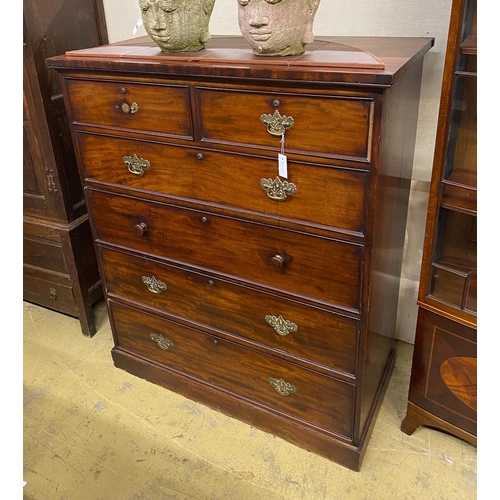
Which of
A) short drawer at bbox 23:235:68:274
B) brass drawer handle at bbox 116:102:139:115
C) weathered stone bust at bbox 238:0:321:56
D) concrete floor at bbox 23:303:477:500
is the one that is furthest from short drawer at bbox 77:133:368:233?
concrete floor at bbox 23:303:477:500

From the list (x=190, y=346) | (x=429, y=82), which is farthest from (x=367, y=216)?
(x=190, y=346)

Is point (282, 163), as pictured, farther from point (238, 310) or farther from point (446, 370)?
point (446, 370)

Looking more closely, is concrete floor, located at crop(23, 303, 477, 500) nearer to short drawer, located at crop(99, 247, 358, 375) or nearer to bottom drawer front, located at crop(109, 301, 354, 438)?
bottom drawer front, located at crop(109, 301, 354, 438)

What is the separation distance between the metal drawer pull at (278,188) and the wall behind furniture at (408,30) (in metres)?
0.74

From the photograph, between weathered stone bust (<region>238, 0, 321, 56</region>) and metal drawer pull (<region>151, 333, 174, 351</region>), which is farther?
metal drawer pull (<region>151, 333, 174, 351</region>)

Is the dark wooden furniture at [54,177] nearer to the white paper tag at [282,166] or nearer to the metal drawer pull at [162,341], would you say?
the metal drawer pull at [162,341]

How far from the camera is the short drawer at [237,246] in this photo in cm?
145

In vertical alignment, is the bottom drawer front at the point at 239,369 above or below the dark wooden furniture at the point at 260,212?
below

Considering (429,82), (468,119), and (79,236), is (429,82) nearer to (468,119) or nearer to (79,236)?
(468,119)

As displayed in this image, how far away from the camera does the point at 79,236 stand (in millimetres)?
2273

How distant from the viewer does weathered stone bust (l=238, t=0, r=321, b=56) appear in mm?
1286

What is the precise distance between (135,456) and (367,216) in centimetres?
125

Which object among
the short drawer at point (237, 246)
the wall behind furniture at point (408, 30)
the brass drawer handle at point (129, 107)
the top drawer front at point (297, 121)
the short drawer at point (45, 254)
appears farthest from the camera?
the short drawer at point (45, 254)

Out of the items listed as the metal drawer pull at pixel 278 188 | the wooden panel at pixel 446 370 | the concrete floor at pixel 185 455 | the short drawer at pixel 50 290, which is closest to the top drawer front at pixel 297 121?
the metal drawer pull at pixel 278 188
